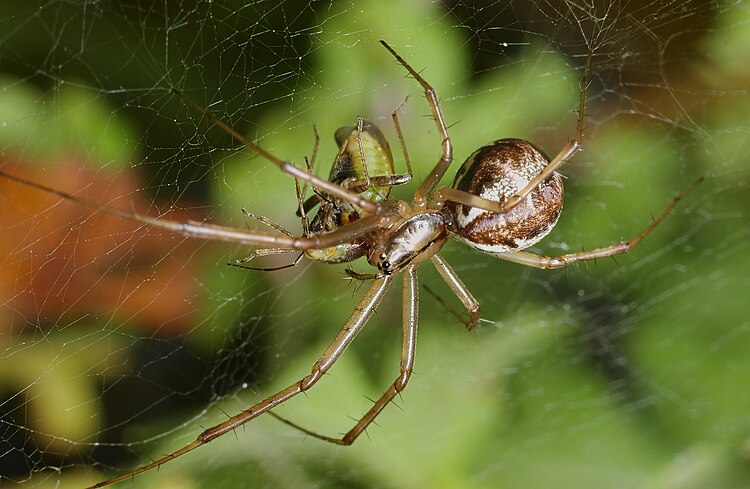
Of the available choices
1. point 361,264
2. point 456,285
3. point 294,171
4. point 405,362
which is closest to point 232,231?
point 294,171

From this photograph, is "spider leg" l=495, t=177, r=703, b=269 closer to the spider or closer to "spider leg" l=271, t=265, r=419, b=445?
the spider

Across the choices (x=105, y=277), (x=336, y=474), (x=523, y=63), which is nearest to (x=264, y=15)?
(x=105, y=277)

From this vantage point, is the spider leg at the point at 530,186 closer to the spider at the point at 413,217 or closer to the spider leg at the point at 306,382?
the spider at the point at 413,217

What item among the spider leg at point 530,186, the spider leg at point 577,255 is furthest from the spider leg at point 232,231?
the spider leg at point 577,255

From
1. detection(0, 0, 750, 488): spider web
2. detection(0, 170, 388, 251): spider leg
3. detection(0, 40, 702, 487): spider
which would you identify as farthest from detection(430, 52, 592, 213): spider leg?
detection(0, 0, 750, 488): spider web

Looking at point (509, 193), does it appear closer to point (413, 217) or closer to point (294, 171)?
point (413, 217)

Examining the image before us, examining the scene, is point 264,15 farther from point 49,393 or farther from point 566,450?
point 566,450
